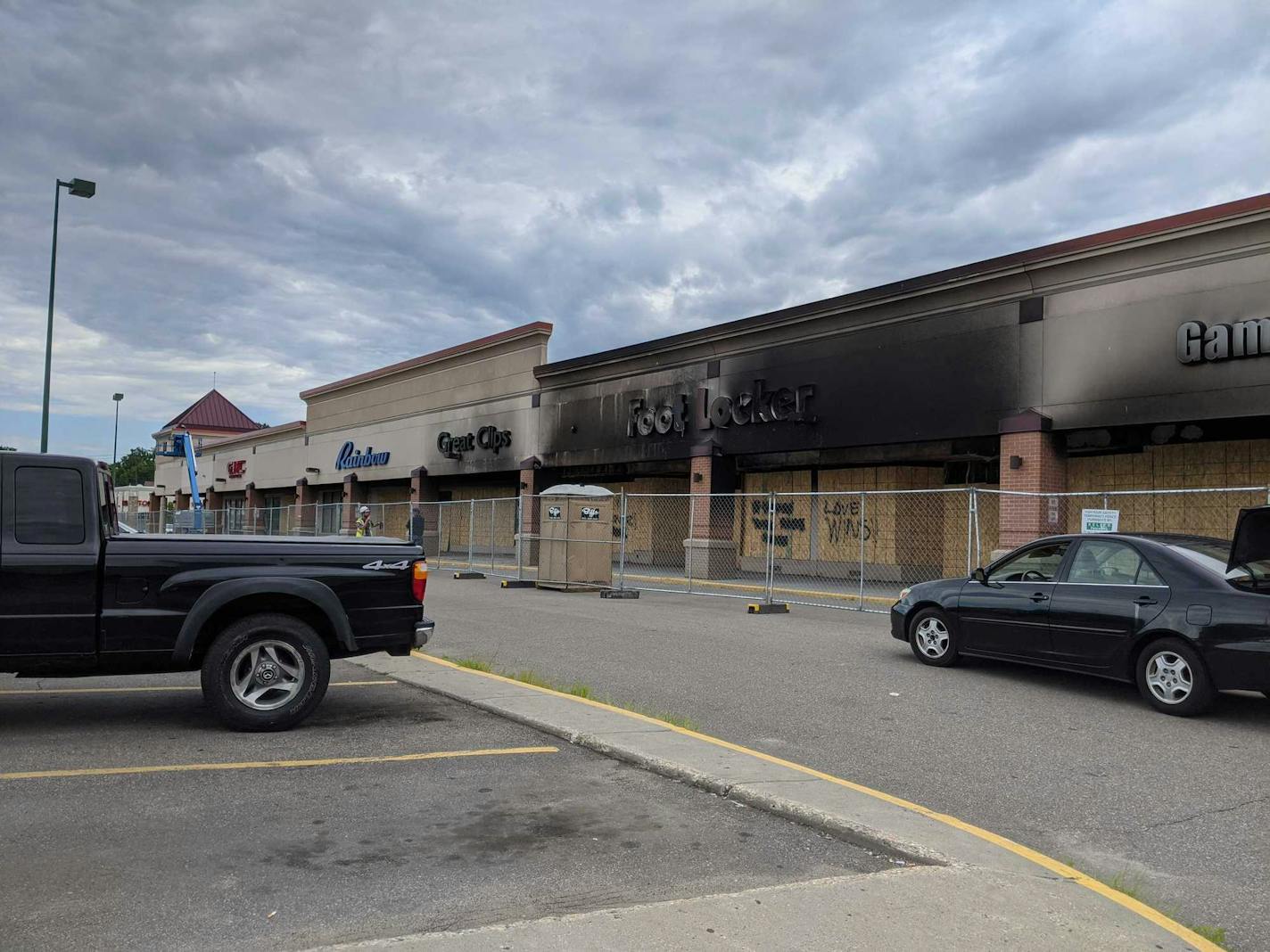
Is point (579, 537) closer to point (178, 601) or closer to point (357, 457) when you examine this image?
point (178, 601)

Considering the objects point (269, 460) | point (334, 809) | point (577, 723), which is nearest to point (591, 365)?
point (577, 723)

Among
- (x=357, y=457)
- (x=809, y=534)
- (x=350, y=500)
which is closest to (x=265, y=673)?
(x=809, y=534)

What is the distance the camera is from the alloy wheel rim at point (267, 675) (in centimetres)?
707

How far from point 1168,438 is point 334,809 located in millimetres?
17046

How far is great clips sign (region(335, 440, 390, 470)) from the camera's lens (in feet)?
129

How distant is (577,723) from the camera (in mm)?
7340

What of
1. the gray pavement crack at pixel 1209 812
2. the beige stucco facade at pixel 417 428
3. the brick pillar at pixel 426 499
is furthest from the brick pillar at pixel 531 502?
the gray pavement crack at pixel 1209 812

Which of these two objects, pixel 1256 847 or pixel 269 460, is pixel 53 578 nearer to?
pixel 1256 847

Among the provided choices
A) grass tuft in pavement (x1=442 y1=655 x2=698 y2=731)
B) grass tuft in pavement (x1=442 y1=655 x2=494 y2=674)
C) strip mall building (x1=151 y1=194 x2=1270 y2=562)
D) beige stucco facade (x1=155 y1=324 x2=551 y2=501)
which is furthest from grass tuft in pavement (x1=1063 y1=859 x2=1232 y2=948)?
beige stucco facade (x1=155 y1=324 x2=551 y2=501)

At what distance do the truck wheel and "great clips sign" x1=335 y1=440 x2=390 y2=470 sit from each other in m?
32.4

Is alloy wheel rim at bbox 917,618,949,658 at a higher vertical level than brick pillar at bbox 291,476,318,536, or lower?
lower

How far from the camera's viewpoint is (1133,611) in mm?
8703

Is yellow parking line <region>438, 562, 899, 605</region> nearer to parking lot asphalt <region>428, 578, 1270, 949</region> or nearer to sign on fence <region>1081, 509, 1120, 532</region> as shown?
sign on fence <region>1081, 509, 1120, 532</region>

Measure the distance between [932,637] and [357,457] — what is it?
33.6 m
